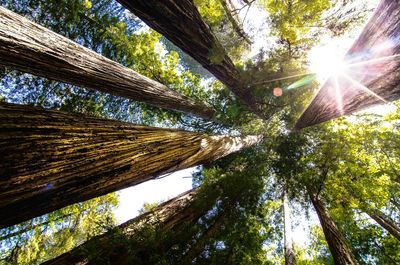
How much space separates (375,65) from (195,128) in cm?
750

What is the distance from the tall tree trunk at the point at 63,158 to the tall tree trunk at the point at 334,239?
15.0 ft

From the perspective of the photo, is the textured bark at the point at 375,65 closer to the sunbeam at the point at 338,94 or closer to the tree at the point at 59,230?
the sunbeam at the point at 338,94

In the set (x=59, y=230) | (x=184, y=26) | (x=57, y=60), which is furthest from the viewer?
(x=59, y=230)

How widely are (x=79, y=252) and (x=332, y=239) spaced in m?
5.44

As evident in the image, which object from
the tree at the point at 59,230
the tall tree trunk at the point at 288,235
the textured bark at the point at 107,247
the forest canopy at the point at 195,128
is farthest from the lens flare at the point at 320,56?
the tree at the point at 59,230

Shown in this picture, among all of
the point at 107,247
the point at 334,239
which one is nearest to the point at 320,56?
the point at 334,239

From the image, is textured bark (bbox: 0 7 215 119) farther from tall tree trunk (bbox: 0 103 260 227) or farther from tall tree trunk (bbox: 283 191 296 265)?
tall tree trunk (bbox: 283 191 296 265)

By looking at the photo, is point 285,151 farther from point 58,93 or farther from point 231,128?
point 58,93

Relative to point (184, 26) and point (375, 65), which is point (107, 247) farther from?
point (375, 65)

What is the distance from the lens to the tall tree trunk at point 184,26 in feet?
11.1

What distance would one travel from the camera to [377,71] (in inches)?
83.6

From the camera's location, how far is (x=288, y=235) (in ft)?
21.1

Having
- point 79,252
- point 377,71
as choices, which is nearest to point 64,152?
point 79,252

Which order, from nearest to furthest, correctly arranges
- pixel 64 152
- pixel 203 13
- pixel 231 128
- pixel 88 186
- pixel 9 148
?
pixel 9 148 < pixel 64 152 < pixel 88 186 < pixel 203 13 < pixel 231 128
